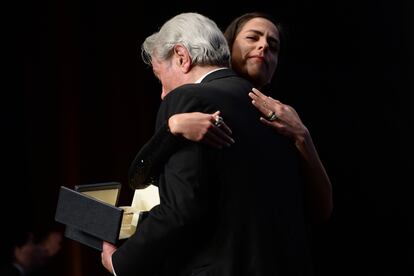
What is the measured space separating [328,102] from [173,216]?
1.94m

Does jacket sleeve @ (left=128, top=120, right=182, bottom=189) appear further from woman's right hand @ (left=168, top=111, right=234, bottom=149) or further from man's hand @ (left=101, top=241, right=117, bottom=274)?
man's hand @ (left=101, top=241, right=117, bottom=274)

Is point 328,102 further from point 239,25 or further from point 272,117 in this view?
point 272,117

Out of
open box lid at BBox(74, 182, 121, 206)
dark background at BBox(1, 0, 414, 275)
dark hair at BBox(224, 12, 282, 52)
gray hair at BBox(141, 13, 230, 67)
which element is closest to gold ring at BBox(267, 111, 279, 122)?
gray hair at BBox(141, 13, 230, 67)

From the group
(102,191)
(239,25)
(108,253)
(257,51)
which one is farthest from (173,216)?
(239,25)

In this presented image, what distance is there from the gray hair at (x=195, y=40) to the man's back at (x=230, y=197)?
0.07 meters

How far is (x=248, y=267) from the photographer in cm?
138

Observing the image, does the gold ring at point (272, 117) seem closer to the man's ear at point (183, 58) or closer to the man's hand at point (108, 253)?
the man's ear at point (183, 58)

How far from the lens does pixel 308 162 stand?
1680mm

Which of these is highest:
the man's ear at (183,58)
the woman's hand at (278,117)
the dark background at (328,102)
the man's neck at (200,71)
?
the man's ear at (183,58)

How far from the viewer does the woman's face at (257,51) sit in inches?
79.5

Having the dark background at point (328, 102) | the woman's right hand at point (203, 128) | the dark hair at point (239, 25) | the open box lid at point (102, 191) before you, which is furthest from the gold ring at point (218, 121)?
the dark background at point (328, 102)

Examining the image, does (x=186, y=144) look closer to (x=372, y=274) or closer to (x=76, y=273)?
(x=76, y=273)

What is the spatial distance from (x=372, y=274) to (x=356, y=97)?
33.3 inches

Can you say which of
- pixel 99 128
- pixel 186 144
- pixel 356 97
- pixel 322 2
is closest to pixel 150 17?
pixel 99 128
